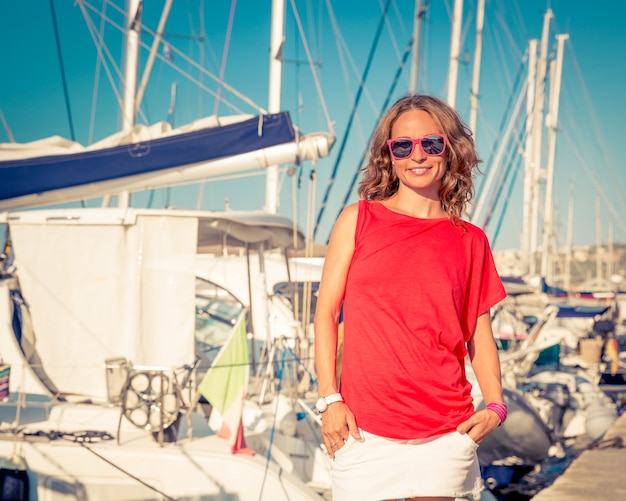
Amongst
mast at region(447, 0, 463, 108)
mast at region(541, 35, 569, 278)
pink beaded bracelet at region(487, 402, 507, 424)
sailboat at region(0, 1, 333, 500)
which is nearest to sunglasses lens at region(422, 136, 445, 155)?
pink beaded bracelet at region(487, 402, 507, 424)

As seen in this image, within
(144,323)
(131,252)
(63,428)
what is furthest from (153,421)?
(131,252)

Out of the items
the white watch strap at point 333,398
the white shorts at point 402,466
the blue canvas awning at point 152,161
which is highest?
the blue canvas awning at point 152,161

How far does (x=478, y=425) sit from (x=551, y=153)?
27.8 metres

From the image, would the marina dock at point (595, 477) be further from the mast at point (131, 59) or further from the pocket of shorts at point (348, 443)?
the mast at point (131, 59)

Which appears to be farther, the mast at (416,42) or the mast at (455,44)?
the mast at (455,44)

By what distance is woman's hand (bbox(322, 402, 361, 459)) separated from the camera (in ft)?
6.50

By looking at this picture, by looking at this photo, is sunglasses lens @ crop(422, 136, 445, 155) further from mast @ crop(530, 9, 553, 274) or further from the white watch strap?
mast @ crop(530, 9, 553, 274)

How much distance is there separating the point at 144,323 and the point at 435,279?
4568 mm

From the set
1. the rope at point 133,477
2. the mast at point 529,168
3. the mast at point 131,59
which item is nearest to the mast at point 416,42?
the mast at point 131,59

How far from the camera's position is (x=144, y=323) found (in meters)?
6.21

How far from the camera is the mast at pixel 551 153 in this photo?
90.8 ft

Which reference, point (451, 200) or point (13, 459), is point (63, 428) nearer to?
point (13, 459)

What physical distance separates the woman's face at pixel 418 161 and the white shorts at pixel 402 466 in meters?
0.74

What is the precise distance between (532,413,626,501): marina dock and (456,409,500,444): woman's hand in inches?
96.9
